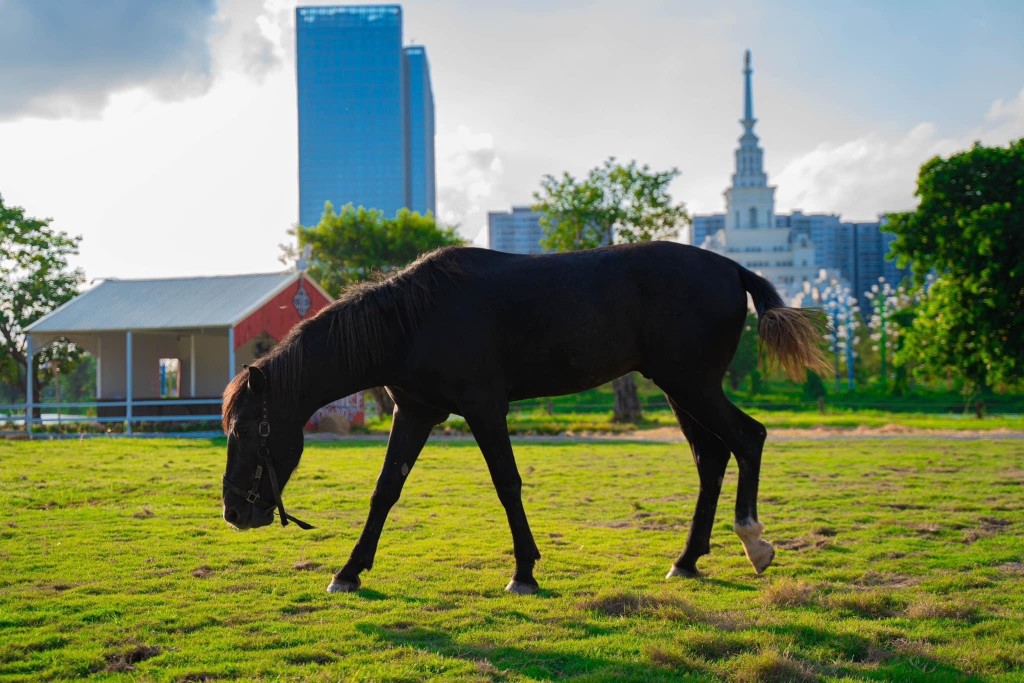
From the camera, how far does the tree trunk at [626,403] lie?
2975 cm

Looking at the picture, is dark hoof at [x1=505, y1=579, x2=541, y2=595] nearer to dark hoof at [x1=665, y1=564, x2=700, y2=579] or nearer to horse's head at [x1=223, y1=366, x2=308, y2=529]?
dark hoof at [x1=665, y1=564, x2=700, y2=579]

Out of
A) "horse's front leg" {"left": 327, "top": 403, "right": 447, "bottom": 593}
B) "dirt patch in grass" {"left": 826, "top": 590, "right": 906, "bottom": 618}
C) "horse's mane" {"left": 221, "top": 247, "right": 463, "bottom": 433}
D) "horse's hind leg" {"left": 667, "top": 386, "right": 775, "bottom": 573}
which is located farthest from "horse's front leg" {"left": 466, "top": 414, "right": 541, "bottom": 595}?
"dirt patch in grass" {"left": 826, "top": 590, "right": 906, "bottom": 618}

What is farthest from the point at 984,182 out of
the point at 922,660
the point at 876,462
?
the point at 922,660

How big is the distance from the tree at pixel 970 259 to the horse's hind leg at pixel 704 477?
21.1 m

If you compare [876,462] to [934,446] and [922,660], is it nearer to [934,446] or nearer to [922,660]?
[934,446]

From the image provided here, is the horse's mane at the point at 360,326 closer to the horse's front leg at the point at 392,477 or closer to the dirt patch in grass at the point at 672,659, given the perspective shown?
the horse's front leg at the point at 392,477

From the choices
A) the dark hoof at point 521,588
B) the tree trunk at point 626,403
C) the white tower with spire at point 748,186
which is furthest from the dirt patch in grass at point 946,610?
the white tower with spire at point 748,186

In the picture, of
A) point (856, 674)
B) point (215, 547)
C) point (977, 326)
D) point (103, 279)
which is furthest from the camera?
point (103, 279)

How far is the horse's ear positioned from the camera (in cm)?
518

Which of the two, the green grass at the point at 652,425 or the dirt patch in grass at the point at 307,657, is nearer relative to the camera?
the dirt patch in grass at the point at 307,657

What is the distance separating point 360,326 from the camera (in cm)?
554

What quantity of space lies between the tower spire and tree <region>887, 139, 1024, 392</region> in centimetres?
13069

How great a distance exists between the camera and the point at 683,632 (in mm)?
4215

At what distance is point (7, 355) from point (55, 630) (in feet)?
104
